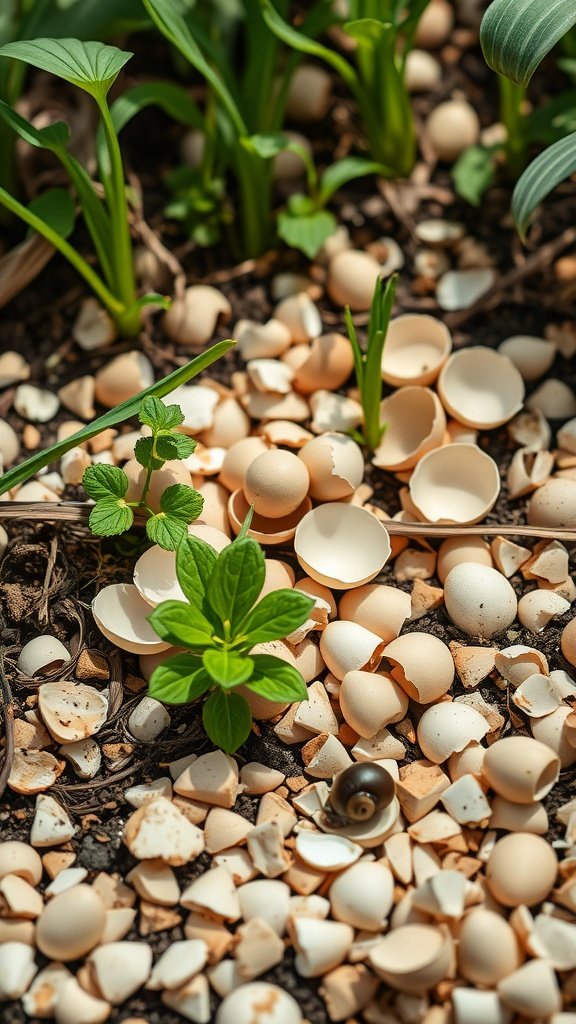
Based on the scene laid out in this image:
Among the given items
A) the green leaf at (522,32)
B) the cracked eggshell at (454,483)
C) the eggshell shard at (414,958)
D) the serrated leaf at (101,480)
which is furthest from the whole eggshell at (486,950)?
the green leaf at (522,32)

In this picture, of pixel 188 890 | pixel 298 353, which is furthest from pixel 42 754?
pixel 298 353

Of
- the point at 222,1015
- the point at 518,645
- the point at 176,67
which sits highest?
the point at 176,67

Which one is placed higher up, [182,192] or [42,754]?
[182,192]

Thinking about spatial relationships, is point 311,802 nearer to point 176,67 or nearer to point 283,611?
point 283,611

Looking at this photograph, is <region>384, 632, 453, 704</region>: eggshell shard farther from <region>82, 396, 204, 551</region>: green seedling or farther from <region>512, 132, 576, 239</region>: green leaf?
<region>512, 132, 576, 239</region>: green leaf

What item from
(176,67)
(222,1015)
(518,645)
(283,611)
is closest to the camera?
(222,1015)

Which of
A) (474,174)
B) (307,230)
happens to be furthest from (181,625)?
(474,174)

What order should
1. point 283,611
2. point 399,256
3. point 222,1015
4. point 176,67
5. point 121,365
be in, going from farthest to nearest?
point 176,67 → point 399,256 → point 121,365 → point 283,611 → point 222,1015

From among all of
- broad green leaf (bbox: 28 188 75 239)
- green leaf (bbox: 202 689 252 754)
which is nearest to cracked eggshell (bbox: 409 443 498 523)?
green leaf (bbox: 202 689 252 754)
